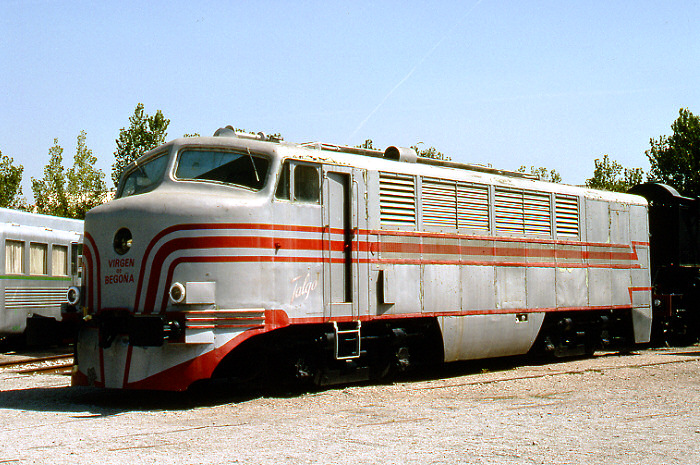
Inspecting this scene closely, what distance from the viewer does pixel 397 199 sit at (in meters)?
11.8

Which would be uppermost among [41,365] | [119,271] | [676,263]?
[676,263]

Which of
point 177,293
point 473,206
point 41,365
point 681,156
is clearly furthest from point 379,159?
point 681,156

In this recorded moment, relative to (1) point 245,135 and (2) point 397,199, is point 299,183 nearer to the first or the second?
(1) point 245,135

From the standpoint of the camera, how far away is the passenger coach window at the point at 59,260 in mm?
19000

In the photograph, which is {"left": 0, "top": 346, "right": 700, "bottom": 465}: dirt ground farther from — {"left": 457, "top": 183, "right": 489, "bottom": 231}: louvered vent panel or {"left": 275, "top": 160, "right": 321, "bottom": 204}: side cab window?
{"left": 275, "top": 160, "right": 321, "bottom": 204}: side cab window

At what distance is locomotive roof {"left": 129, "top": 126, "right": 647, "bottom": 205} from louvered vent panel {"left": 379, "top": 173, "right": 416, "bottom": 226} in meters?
0.13

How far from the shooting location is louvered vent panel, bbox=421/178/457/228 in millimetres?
12156

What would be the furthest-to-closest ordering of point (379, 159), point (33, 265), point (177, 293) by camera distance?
point (33, 265), point (379, 159), point (177, 293)

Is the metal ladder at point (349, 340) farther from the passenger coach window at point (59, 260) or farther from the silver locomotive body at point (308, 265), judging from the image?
the passenger coach window at point (59, 260)

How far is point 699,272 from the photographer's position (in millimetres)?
19750

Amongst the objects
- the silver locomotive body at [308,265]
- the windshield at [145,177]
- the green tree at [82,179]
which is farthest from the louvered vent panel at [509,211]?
the green tree at [82,179]

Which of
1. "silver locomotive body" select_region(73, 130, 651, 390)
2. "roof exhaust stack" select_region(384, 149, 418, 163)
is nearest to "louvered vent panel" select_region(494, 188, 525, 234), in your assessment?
"silver locomotive body" select_region(73, 130, 651, 390)

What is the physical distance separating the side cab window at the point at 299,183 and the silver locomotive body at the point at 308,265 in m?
0.02

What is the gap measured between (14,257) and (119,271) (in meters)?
8.89
